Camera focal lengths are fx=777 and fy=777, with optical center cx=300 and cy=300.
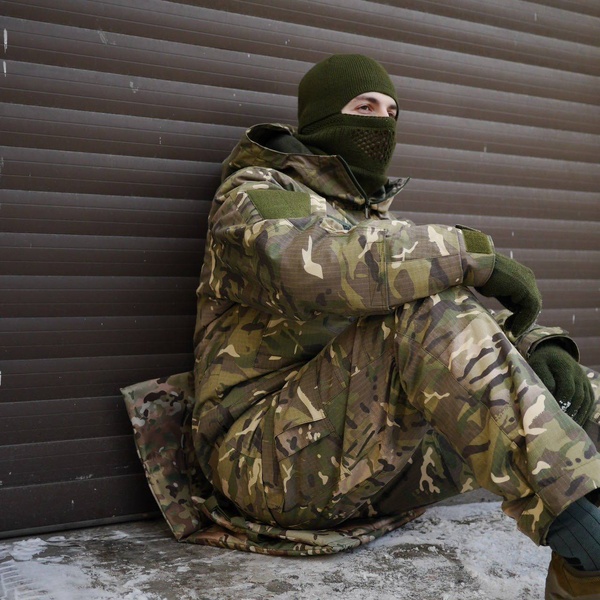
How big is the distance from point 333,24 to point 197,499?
6.13ft

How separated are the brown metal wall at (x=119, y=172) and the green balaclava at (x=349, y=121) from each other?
0.28 meters

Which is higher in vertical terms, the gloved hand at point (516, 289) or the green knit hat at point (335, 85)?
the green knit hat at point (335, 85)

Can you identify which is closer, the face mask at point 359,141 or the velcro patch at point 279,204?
the velcro patch at point 279,204

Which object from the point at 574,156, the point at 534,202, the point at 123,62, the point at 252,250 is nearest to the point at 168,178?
the point at 123,62

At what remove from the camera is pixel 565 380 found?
2197mm

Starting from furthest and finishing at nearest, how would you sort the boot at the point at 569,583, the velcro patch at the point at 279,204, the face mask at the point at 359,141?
the face mask at the point at 359,141 → the velcro patch at the point at 279,204 → the boot at the point at 569,583

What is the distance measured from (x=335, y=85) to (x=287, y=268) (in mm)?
924

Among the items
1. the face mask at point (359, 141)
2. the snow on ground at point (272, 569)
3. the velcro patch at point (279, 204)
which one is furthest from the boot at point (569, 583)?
the face mask at point (359, 141)

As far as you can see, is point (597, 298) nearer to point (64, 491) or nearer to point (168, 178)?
point (168, 178)

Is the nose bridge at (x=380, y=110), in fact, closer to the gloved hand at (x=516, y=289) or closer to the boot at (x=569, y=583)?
the gloved hand at (x=516, y=289)

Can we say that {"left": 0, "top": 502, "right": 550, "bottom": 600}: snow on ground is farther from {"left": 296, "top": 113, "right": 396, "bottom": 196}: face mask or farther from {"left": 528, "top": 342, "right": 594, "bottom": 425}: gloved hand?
{"left": 296, "top": 113, "right": 396, "bottom": 196}: face mask

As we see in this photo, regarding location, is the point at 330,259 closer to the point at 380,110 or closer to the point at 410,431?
the point at 410,431

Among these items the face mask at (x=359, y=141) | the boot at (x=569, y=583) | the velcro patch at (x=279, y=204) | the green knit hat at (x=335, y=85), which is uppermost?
the green knit hat at (x=335, y=85)

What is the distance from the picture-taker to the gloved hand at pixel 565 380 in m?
2.20
